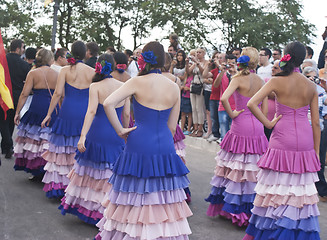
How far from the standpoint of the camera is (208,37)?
892 inches

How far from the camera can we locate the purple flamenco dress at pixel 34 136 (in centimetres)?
792

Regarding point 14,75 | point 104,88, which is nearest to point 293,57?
point 104,88

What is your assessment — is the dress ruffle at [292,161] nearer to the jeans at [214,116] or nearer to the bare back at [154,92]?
the bare back at [154,92]

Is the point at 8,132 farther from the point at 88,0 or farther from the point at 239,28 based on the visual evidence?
the point at 88,0

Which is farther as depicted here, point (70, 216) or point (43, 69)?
point (43, 69)

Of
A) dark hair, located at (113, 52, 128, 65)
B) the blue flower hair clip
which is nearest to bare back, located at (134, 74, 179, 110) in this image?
the blue flower hair clip

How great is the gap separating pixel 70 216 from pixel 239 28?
15.0 meters

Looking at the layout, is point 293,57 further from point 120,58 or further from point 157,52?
point 120,58

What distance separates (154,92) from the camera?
4.42 m

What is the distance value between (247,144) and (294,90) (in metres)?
1.49

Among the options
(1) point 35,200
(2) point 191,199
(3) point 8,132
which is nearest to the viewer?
(1) point 35,200

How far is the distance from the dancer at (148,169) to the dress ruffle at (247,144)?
6.08 ft

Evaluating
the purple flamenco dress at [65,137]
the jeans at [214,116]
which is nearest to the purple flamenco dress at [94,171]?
the purple flamenco dress at [65,137]

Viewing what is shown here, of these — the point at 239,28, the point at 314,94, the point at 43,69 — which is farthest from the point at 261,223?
the point at 239,28
